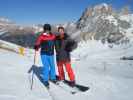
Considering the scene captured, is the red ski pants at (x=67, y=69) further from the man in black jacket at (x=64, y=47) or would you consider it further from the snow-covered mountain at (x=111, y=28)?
the snow-covered mountain at (x=111, y=28)

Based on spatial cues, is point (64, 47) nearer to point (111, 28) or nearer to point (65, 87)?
point (65, 87)

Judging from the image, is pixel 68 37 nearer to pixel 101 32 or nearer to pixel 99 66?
pixel 99 66

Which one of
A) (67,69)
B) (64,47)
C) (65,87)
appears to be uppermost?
(64,47)

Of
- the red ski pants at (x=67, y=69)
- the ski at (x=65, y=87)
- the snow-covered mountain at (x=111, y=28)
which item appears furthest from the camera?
the snow-covered mountain at (x=111, y=28)

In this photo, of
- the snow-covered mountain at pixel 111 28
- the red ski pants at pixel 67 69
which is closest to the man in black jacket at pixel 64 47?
the red ski pants at pixel 67 69

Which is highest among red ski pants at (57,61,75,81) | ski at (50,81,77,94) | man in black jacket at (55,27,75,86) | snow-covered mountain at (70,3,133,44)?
snow-covered mountain at (70,3,133,44)

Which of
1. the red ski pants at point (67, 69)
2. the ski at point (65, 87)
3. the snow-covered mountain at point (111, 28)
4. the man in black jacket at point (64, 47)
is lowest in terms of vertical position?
the ski at point (65, 87)

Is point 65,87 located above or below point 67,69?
below

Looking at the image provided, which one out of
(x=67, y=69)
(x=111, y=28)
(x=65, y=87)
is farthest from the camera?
(x=111, y=28)

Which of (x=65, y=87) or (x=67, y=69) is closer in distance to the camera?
(x=65, y=87)

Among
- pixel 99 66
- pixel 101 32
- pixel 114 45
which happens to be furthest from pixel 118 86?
pixel 101 32

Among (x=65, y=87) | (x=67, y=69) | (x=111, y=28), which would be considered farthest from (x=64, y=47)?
(x=111, y=28)

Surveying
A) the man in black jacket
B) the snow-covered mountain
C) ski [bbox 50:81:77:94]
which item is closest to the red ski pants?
the man in black jacket

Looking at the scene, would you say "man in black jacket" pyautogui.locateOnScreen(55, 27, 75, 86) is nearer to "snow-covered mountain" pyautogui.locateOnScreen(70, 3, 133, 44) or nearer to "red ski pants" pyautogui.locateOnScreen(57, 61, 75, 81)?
"red ski pants" pyautogui.locateOnScreen(57, 61, 75, 81)
